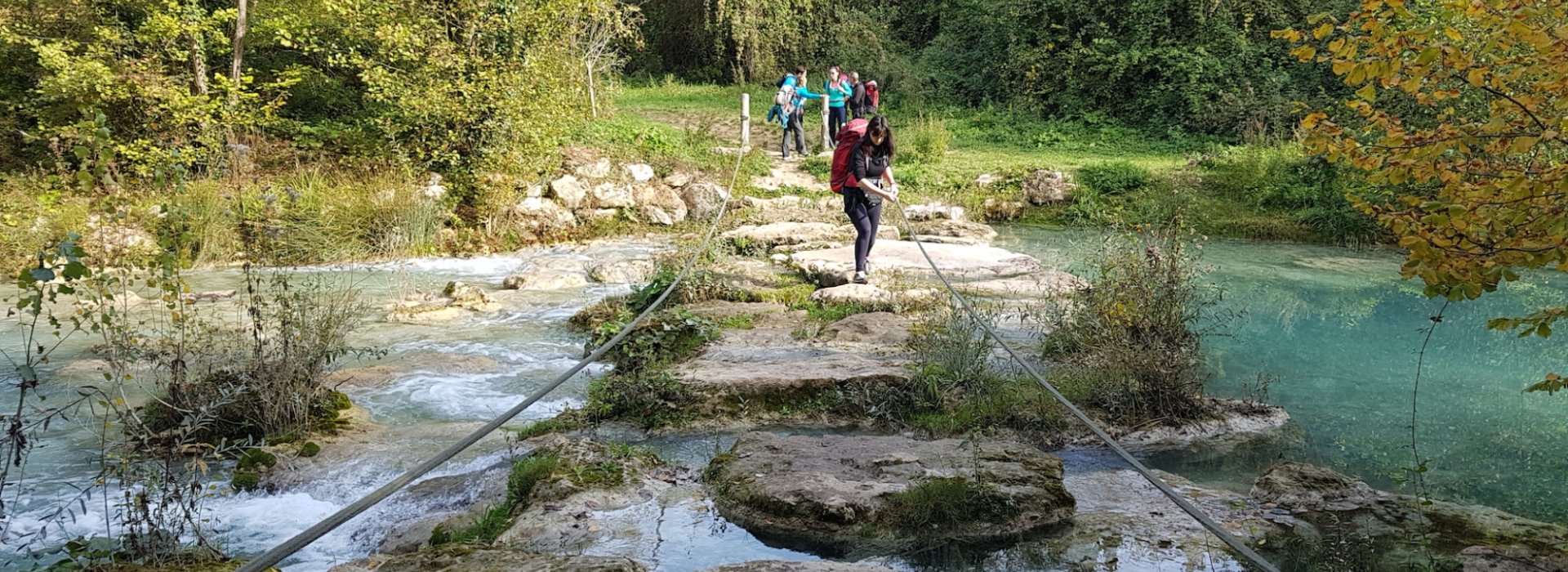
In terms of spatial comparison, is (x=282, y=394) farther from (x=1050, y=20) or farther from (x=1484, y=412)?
(x=1050, y=20)

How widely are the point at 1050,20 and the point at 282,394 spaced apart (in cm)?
2017

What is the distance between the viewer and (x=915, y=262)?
35.5 ft

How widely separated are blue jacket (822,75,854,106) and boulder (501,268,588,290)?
8229mm

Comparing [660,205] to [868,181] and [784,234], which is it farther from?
[868,181]

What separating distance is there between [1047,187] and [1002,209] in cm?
87

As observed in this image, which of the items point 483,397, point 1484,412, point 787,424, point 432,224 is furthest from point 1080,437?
Result: point 432,224

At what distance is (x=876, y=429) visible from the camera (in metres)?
6.04

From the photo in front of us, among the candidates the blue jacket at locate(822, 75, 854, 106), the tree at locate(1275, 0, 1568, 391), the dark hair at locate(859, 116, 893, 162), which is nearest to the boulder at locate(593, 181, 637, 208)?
the blue jacket at locate(822, 75, 854, 106)

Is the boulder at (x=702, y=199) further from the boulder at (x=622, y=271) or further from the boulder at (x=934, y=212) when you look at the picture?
the boulder at (x=622, y=271)

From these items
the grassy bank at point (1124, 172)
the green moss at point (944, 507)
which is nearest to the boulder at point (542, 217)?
the grassy bank at point (1124, 172)

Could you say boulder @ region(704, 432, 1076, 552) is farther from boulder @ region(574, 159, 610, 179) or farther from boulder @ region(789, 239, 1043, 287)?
boulder @ region(574, 159, 610, 179)

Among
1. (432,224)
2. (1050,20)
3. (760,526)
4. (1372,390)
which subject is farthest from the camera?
(1050,20)

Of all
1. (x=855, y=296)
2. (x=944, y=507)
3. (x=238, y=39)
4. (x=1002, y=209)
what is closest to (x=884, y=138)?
(x=855, y=296)

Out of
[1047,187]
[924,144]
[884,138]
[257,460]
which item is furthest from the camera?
[924,144]
